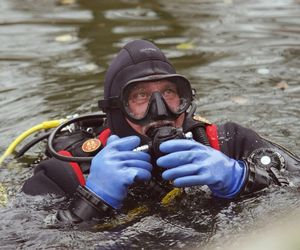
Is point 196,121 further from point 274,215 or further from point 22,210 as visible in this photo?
point 22,210

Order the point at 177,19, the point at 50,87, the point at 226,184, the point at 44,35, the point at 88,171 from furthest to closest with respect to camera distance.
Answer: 1. the point at 177,19
2. the point at 44,35
3. the point at 50,87
4. the point at 88,171
5. the point at 226,184

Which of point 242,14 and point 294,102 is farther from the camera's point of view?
point 242,14

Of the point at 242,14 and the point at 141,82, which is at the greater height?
the point at 141,82

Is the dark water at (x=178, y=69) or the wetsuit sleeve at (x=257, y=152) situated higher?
the wetsuit sleeve at (x=257, y=152)

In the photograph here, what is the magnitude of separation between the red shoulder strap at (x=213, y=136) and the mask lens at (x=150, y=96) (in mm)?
350

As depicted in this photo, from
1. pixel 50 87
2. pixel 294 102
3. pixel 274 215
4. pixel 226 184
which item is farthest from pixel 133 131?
pixel 50 87

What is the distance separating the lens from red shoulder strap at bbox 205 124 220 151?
364 centimetres

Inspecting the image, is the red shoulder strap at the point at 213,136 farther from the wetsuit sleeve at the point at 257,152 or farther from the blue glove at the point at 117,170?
the blue glove at the point at 117,170

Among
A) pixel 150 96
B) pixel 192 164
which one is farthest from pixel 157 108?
pixel 192 164

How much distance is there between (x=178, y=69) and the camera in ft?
21.5

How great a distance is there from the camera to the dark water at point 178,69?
335cm

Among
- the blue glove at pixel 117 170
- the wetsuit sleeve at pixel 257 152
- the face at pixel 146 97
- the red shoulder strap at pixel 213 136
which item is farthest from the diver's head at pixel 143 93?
the wetsuit sleeve at pixel 257 152

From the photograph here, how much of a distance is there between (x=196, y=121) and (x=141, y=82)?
1.47ft

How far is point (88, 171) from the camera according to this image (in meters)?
3.51
